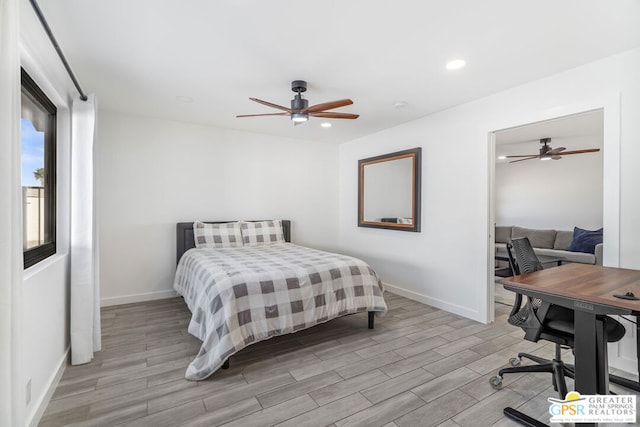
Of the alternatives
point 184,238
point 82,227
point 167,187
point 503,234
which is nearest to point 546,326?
point 82,227

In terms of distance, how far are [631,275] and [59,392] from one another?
12.6 feet

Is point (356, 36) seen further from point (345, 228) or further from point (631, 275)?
point (345, 228)

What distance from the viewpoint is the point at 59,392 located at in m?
2.03

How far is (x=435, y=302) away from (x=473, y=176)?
162 cm

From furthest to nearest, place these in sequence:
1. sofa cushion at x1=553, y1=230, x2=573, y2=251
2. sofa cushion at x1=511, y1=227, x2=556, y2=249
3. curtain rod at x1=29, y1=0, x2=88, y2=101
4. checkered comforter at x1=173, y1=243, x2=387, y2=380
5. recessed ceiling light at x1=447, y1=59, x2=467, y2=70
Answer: sofa cushion at x1=511, y1=227, x2=556, y2=249 < sofa cushion at x1=553, y1=230, x2=573, y2=251 < recessed ceiling light at x1=447, y1=59, x2=467, y2=70 < checkered comforter at x1=173, y1=243, x2=387, y2=380 < curtain rod at x1=29, y1=0, x2=88, y2=101

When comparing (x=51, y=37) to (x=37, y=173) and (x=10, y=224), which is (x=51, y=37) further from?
(x=10, y=224)

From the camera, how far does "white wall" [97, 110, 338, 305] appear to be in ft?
12.7

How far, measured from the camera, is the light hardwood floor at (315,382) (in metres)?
1.83

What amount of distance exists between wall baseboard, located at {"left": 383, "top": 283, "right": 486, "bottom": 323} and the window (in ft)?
12.7

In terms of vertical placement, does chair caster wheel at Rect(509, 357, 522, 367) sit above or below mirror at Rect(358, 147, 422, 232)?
below

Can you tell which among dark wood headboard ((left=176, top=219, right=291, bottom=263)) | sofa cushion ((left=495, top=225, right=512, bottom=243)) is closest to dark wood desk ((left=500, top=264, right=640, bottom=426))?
dark wood headboard ((left=176, top=219, right=291, bottom=263))

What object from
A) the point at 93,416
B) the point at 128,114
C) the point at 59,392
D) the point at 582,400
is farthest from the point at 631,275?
the point at 128,114

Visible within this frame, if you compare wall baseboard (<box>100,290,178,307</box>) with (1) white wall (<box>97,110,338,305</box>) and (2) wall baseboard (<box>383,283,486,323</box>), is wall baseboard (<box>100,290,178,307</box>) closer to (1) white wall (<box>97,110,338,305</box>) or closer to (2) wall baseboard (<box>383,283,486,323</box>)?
(1) white wall (<box>97,110,338,305</box>)

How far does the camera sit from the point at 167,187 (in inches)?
165
